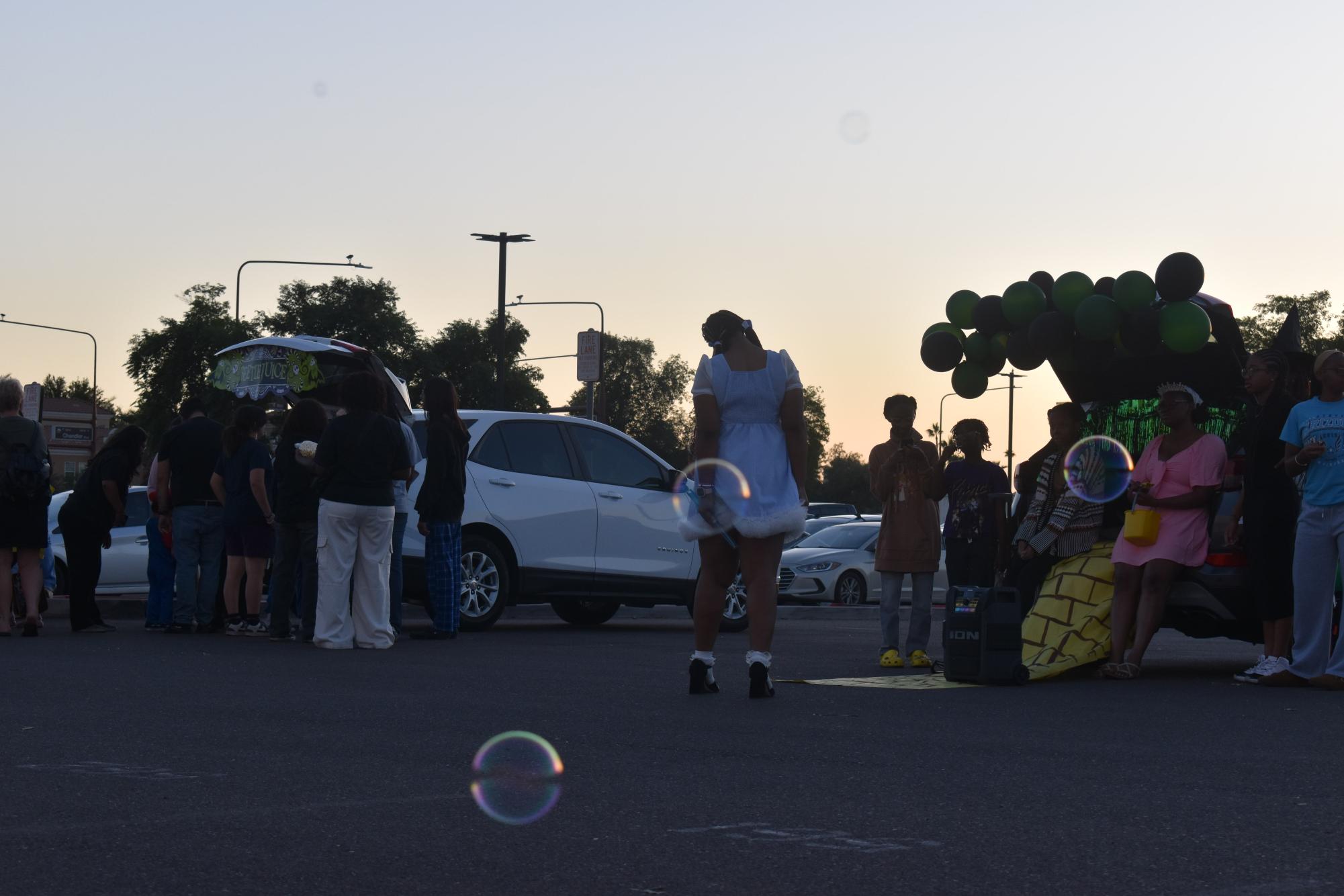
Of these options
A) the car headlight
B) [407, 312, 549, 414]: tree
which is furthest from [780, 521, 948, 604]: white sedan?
[407, 312, 549, 414]: tree

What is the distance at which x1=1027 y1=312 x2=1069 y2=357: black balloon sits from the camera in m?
11.1

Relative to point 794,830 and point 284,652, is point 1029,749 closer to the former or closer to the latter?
point 794,830

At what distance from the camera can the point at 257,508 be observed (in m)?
13.4

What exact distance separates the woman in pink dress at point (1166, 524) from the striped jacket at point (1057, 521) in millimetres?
284

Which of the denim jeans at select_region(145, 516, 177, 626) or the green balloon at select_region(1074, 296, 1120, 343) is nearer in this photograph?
the green balloon at select_region(1074, 296, 1120, 343)

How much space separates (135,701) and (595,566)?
7.05 meters

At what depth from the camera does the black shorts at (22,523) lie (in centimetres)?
1305

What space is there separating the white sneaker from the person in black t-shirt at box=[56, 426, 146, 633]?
343 inches

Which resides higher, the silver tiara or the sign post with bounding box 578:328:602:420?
the sign post with bounding box 578:328:602:420

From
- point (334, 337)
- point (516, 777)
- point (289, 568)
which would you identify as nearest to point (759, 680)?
point (516, 777)

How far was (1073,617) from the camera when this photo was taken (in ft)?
34.0

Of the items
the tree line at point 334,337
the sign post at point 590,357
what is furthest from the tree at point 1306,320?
the sign post at point 590,357

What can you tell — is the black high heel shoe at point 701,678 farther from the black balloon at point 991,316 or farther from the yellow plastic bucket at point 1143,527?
the black balloon at point 991,316

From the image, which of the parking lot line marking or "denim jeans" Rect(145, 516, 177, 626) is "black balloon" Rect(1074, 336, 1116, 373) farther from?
"denim jeans" Rect(145, 516, 177, 626)
